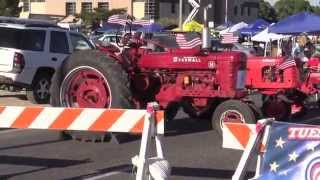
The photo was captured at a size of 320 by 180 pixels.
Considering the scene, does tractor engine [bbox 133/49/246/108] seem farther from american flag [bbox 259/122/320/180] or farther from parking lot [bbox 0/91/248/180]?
american flag [bbox 259/122/320/180]

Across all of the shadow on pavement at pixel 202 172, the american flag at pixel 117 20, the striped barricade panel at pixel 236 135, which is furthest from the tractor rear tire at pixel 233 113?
the striped barricade panel at pixel 236 135

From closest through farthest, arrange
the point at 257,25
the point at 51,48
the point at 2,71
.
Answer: the point at 2,71, the point at 51,48, the point at 257,25

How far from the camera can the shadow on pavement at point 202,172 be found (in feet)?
29.0

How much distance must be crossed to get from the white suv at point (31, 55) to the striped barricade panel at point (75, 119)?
9953 millimetres

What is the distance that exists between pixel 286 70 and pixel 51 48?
6.63 m

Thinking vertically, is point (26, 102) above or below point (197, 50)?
below

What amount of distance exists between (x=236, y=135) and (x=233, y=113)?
5796mm

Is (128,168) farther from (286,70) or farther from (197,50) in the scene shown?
(286,70)

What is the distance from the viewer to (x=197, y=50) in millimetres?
12445

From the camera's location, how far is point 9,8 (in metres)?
59.9

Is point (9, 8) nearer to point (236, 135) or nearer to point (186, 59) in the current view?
point (186, 59)

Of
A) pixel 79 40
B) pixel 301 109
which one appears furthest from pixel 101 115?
pixel 79 40

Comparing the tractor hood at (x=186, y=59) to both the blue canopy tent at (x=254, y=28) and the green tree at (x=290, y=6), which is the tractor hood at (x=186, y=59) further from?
the green tree at (x=290, y=6)

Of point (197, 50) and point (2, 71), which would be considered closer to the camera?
point (197, 50)
